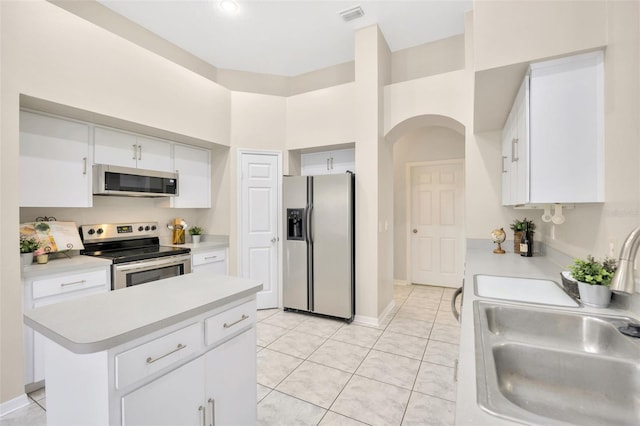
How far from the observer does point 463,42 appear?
3289mm

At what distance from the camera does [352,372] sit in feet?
7.49

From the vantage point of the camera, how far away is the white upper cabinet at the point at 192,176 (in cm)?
342

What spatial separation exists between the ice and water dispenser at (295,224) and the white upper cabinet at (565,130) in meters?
2.37

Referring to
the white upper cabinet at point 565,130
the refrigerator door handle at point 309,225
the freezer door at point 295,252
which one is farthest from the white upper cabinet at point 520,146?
the freezer door at point 295,252

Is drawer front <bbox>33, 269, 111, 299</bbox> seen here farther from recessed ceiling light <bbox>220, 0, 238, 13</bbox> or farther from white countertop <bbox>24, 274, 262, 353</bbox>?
recessed ceiling light <bbox>220, 0, 238, 13</bbox>

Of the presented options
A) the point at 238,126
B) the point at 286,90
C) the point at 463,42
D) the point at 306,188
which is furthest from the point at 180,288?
the point at 463,42

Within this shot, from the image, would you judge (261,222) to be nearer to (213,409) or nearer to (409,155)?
(213,409)

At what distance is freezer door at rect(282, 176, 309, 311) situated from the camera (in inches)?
137

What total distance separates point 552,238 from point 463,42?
2347 mm

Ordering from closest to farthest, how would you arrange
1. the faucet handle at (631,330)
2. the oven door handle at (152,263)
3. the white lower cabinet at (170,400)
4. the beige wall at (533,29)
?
the faucet handle at (631,330) < the white lower cabinet at (170,400) < the beige wall at (533,29) < the oven door handle at (152,263)

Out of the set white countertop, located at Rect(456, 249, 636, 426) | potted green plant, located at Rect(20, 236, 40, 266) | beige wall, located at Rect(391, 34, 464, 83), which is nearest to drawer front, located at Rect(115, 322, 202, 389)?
white countertop, located at Rect(456, 249, 636, 426)

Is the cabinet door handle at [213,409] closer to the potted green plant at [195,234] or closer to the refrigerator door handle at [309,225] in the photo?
the refrigerator door handle at [309,225]

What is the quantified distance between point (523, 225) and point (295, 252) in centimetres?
234

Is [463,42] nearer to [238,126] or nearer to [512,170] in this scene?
[512,170]
